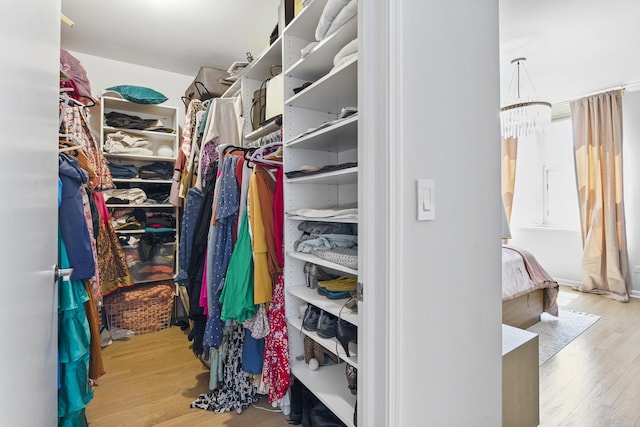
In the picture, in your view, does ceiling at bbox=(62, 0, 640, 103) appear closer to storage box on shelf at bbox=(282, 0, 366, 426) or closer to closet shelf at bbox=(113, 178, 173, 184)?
storage box on shelf at bbox=(282, 0, 366, 426)

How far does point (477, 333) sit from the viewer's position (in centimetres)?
108

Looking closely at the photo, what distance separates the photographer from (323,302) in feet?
4.56

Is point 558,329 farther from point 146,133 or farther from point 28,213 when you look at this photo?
point 146,133

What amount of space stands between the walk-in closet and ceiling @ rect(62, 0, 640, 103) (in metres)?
0.03

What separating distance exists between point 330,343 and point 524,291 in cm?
218

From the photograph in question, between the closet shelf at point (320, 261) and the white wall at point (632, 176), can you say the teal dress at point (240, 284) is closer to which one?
the closet shelf at point (320, 261)

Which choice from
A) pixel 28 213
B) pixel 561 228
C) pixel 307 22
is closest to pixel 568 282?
pixel 561 228

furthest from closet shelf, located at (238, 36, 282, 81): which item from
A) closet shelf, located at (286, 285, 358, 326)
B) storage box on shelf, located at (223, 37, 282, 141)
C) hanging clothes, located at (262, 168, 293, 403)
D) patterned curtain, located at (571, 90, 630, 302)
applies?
patterned curtain, located at (571, 90, 630, 302)

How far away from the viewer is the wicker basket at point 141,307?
9.12 ft

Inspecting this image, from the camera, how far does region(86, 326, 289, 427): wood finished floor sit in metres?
1.67

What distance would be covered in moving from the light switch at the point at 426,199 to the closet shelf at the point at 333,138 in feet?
1.29

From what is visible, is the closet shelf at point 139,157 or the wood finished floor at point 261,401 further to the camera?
the closet shelf at point 139,157

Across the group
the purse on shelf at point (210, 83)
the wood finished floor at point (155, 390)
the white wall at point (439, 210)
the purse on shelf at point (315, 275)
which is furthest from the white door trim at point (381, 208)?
the purse on shelf at point (210, 83)

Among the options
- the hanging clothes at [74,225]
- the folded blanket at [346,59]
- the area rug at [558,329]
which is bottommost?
the area rug at [558,329]
